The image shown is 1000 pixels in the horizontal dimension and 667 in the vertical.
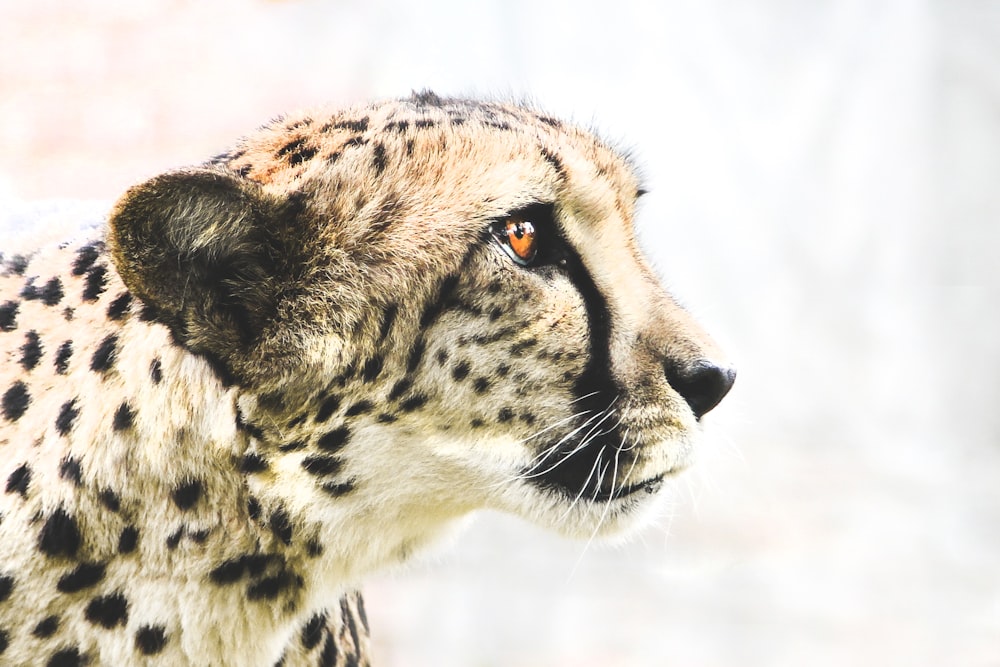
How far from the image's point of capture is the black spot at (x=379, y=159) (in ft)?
3.76

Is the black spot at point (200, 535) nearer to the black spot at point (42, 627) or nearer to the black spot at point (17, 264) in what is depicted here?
the black spot at point (42, 627)

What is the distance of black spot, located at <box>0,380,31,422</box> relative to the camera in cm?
113

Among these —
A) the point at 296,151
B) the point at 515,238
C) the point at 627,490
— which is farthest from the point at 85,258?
the point at 627,490

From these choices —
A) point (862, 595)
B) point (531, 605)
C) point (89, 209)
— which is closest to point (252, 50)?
point (89, 209)

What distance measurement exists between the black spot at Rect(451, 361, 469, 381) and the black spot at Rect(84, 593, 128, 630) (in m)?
0.41

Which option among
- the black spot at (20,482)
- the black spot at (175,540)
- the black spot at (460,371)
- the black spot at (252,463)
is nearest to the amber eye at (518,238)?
the black spot at (460,371)

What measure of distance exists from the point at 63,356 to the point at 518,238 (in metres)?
0.50

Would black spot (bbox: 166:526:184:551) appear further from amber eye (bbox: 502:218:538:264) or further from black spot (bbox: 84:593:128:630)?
amber eye (bbox: 502:218:538:264)

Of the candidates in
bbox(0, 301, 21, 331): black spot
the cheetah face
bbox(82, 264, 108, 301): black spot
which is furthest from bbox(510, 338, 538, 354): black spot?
bbox(0, 301, 21, 331): black spot

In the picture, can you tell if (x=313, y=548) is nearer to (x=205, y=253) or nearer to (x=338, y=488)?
(x=338, y=488)

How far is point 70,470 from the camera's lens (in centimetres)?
109

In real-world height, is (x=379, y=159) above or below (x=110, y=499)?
above

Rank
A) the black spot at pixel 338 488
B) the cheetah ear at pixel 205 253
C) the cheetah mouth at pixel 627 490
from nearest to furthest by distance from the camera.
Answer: the cheetah ear at pixel 205 253 → the black spot at pixel 338 488 → the cheetah mouth at pixel 627 490

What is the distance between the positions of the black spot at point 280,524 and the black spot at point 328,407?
107mm
